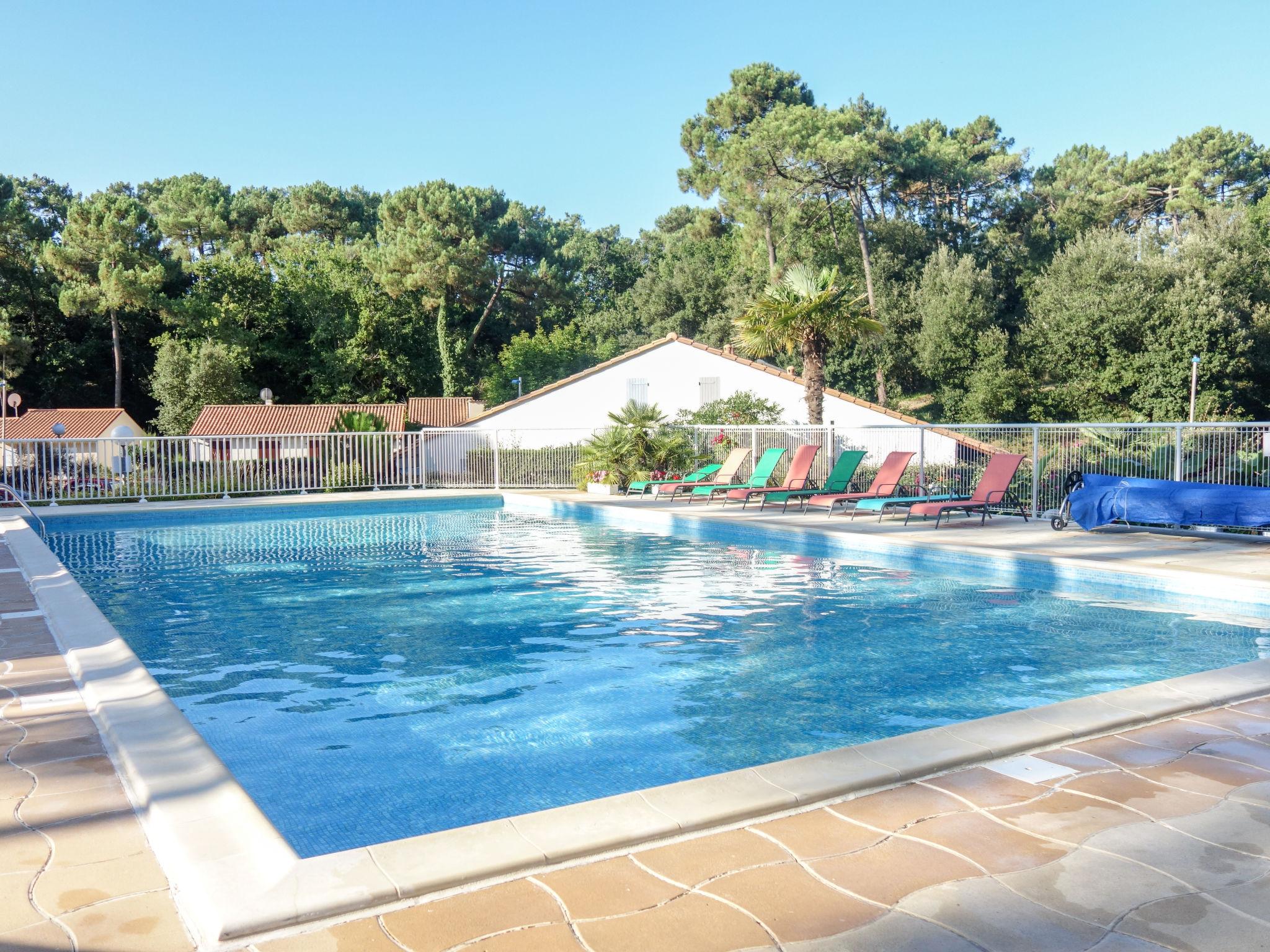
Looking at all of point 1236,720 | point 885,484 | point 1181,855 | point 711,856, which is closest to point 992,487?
point 885,484

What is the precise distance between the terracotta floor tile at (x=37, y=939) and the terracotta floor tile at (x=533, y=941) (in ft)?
3.29

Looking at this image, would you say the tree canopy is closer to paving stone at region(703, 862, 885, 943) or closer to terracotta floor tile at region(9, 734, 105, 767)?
paving stone at region(703, 862, 885, 943)

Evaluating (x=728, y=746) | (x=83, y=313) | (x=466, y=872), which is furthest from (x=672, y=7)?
(x=83, y=313)

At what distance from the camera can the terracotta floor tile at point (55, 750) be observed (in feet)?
12.0

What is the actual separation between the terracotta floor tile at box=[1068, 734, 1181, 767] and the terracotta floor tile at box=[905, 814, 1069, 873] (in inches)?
34.7

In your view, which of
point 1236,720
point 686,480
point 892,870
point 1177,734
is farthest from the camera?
point 686,480

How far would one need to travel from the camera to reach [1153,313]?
27.9 m

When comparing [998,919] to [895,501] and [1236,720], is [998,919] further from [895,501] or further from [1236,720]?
[895,501]

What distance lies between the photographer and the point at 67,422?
3756cm

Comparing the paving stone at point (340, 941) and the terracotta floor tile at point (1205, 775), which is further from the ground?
the terracotta floor tile at point (1205, 775)

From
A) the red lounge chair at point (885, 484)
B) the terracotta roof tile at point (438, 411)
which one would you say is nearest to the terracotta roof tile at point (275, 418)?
the terracotta roof tile at point (438, 411)

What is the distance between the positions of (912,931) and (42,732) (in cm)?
365

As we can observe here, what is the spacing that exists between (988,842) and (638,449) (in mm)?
16073

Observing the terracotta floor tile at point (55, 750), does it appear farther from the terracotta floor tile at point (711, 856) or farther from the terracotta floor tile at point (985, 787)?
the terracotta floor tile at point (985, 787)
